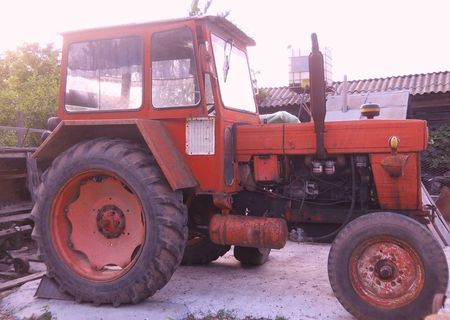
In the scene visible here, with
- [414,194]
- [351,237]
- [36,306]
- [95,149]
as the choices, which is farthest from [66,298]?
[414,194]

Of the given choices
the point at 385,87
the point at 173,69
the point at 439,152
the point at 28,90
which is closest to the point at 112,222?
the point at 173,69

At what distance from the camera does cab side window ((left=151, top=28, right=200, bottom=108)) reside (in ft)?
15.4

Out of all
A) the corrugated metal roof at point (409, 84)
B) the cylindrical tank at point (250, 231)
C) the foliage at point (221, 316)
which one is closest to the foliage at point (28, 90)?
the cylindrical tank at point (250, 231)

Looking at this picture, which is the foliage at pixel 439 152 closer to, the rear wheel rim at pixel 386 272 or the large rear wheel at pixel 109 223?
the rear wheel rim at pixel 386 272

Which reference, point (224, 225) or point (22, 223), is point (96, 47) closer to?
point (224, 225)

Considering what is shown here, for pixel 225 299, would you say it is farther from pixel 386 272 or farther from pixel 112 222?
pixel 386 272

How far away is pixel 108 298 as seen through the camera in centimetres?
444

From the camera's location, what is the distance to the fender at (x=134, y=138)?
14.5 feet

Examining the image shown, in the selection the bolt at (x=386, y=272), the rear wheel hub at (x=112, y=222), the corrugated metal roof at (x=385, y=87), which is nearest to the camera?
the bolt at (x=386, y=272)

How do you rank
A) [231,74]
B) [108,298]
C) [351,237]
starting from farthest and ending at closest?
[231,74]
[108,298]
[351,237]

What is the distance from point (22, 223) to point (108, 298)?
312cm

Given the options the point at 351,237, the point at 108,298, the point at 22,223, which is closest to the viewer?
the point at 351,237

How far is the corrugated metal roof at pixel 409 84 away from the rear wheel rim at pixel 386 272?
9.11 meters

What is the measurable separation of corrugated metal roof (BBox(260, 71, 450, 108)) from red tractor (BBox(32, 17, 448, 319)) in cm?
805
